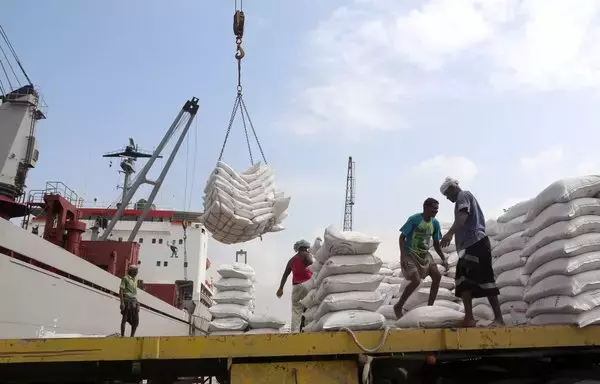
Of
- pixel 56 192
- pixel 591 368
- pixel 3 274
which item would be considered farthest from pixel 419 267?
pixel 56 192

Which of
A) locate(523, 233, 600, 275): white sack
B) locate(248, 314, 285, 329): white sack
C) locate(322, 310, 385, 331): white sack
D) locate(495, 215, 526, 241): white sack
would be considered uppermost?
locate(495, 215, 526, 241): white sack

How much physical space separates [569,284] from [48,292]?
8367mm

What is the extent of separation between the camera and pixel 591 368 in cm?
282

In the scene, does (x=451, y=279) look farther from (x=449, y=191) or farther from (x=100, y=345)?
(x=100, y=345)

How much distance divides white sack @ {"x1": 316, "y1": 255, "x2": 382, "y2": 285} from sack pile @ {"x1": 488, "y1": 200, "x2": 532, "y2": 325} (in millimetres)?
1031

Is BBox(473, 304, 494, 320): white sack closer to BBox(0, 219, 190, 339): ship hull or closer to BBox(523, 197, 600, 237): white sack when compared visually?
BBox(523, 197, 600, 237): white sack

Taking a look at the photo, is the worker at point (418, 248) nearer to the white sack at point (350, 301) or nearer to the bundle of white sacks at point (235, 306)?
the white sack at point (350, 301)

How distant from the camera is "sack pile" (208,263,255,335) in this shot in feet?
17.0

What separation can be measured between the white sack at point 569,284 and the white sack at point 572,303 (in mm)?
26

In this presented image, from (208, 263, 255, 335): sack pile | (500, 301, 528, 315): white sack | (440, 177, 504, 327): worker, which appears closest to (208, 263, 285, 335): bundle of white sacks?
(208, 263, 255, 335): sack pile

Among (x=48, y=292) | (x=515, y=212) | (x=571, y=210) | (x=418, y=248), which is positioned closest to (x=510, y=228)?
(x=515, y=212)

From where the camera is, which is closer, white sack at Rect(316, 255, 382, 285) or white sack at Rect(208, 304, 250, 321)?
white sack at Rect(316, 255, 382, 285)

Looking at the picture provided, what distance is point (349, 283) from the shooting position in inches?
142

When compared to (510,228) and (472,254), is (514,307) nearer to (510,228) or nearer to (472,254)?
(510,228)
